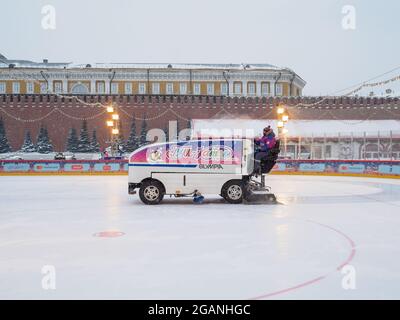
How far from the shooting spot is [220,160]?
1147 centimetres

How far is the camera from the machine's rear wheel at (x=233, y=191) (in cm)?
1155

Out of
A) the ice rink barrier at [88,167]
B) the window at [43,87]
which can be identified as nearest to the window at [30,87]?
the window at [43,87]

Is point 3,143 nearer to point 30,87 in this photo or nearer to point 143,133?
point 143,133

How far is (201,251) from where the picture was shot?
6.12 m

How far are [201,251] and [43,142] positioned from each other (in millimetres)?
39860

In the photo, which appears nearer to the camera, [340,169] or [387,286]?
[387,286]

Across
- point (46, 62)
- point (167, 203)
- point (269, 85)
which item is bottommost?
point (167, 203)

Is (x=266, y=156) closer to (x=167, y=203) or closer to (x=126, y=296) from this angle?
(x=167, y=203)

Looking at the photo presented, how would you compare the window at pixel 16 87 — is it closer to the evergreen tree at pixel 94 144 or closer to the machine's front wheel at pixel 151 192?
the evergreen tree at pixel 94 144

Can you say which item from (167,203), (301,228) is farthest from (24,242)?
(167,203)

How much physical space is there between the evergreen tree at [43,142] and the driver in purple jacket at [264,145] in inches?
1388

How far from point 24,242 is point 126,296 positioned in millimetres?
3141

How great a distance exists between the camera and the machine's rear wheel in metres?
11.6

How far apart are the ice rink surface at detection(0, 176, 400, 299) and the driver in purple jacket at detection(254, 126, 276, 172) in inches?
48.2
